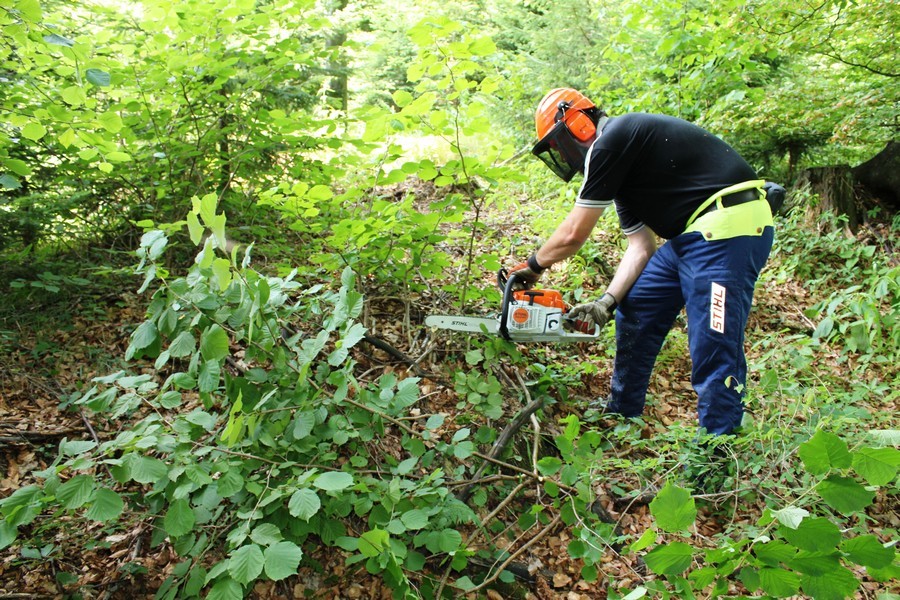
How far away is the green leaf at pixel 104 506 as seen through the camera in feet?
5.08

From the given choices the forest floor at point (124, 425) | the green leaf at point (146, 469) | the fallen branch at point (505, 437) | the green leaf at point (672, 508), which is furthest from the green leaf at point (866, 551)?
the green leaf at point (146, 469)

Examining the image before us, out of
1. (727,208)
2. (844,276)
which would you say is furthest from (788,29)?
(727,208)

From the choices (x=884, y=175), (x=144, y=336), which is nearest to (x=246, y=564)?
(x=144, y=336)

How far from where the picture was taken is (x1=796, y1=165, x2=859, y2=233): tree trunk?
20.6ft

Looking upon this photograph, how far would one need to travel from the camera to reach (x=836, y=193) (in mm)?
6281

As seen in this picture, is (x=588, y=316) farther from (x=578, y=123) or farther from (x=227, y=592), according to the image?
(x=227, y=592)

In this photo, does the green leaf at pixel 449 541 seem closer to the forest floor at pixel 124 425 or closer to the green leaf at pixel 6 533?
the forest floor at pixel 124 425

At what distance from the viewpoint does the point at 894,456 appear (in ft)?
3.48

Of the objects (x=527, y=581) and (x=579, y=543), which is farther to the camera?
(x=527, y=581)

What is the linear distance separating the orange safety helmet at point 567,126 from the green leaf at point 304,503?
2.36 meters

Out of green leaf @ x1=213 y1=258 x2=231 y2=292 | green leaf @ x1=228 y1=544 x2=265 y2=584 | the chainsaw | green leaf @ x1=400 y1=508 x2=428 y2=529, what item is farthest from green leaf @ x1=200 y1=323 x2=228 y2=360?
the chainsaw

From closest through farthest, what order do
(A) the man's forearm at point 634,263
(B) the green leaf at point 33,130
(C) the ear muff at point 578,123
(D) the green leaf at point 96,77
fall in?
(D) the green leaf at point 96,77 → (B) the green leaf at point 33,130 → (C) the ear muff at point 578,123 → (A) the man's forearm at point 634,263

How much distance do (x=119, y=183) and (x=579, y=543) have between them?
4010 millimetres

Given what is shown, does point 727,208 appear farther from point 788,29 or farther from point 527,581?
point 788,29
